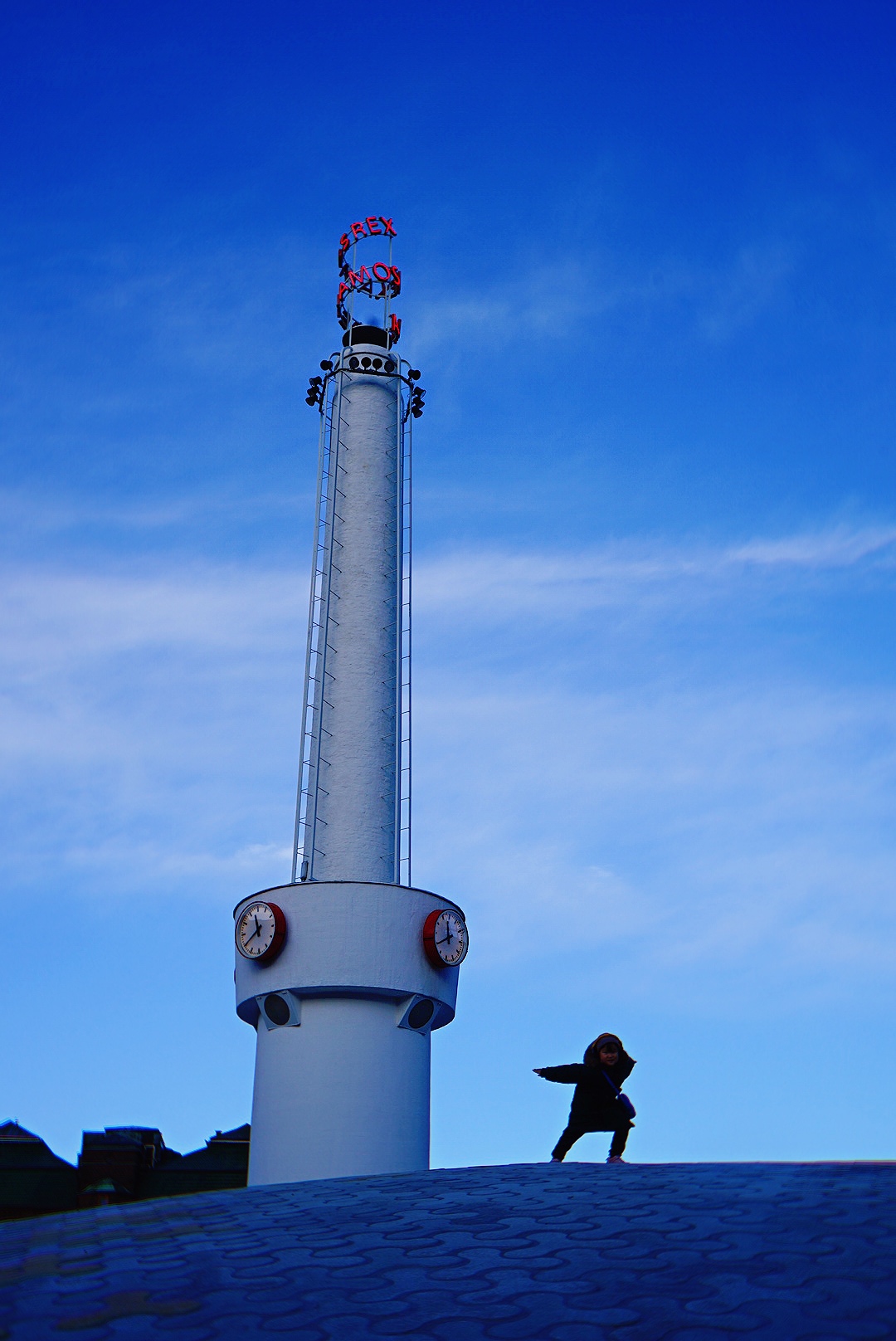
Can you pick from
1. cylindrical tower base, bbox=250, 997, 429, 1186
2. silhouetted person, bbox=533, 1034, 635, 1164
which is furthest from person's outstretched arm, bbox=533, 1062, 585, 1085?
cylindrical tower base, bbox=250, 997, 429, 1186

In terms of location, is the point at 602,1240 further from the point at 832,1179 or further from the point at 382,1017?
the point at 382,1017

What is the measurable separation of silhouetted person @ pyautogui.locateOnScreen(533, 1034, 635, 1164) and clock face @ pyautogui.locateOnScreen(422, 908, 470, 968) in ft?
25.7

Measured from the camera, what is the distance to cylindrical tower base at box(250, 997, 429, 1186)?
23672 mm

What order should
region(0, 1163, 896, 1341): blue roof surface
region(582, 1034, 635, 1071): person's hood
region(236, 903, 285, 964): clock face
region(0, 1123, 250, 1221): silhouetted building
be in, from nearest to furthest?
1. region(0, 1163, 896, 1341): blue roof surface
2. region(582, 1034, 635, 1071): person's hood
3. region(236, 903, 285, 964): clock face
4. region(0, 1123, 250, 1221): silhouetted building

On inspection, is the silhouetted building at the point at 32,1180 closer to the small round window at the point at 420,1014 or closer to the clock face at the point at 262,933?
the clock face at the point at 262,933

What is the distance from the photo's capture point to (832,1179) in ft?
45.9

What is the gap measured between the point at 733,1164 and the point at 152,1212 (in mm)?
6402

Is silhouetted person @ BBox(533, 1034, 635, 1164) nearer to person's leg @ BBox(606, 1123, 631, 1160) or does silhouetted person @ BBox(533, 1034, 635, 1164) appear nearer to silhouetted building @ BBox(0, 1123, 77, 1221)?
person's leg @ BBox(606, 1123, 631, 1160)

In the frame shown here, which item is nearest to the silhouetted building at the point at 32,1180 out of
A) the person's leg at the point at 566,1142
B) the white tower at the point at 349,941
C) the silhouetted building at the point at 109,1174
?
the silhouetted building at the point at 109,1174

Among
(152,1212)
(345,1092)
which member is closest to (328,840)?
(345,1092)

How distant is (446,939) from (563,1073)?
8181mm

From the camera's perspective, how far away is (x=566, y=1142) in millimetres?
17453

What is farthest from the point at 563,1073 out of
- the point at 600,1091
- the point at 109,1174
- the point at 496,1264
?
the point at 109,1174

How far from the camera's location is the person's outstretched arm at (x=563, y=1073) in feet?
56.5
